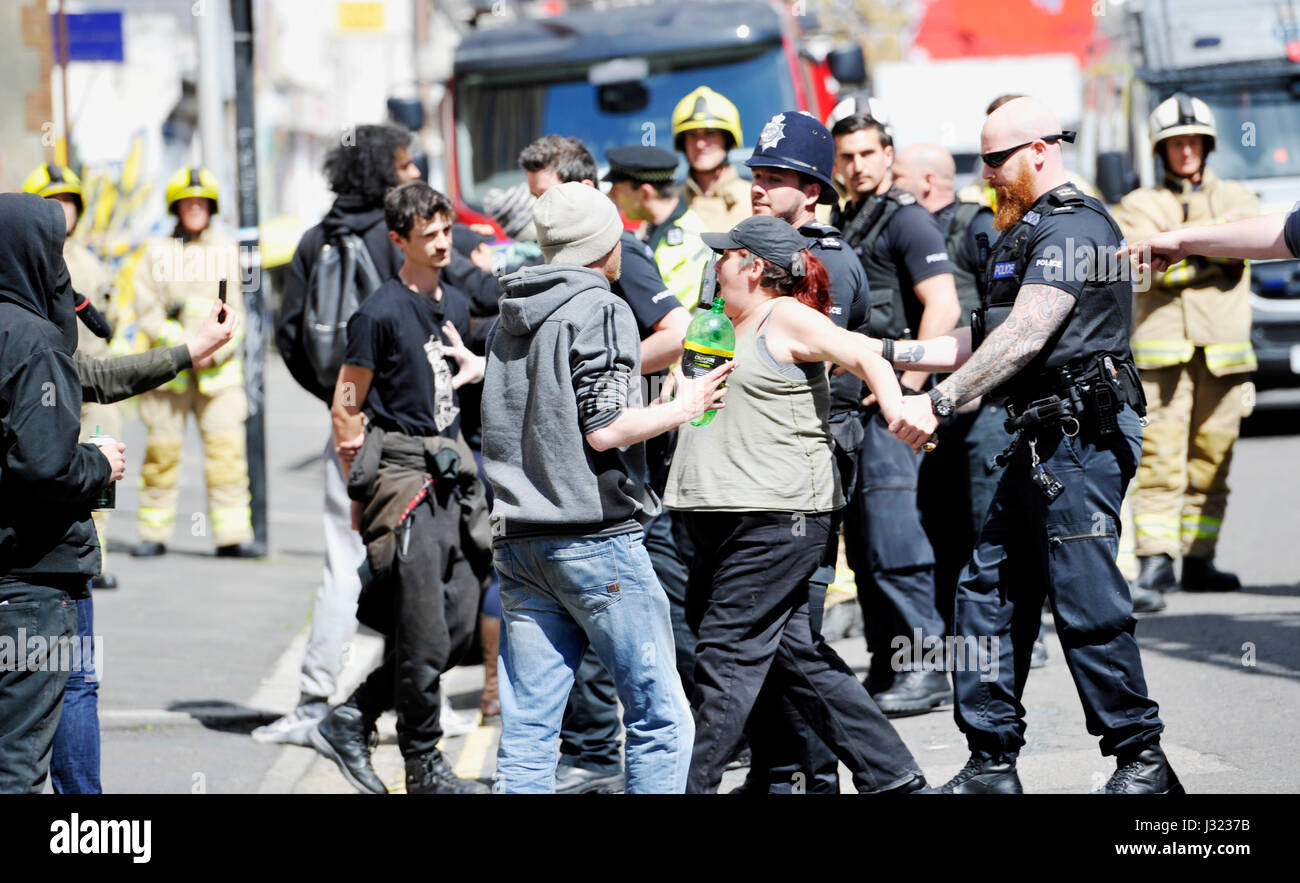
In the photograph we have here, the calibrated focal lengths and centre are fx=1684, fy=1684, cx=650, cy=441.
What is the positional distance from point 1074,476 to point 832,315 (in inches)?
37.3

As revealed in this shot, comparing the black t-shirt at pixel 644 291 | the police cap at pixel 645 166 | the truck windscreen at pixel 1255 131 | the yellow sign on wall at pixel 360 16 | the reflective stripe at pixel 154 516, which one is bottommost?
the reflective stripe at pixel 154 516

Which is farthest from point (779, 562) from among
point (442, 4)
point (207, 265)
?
point (442, 4)

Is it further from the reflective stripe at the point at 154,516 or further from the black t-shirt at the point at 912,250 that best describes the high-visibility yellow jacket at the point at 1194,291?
the reflective stripe at the point at 154,516

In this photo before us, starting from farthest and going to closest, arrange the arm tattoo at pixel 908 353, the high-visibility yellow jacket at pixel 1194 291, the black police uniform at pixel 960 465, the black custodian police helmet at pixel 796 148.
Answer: the high-visibility yellow jacket at pixel 1194 291 < the black police uniform at pixel 960 465 < the black custodian police helmet at pixel 796 148 < the arm tattoo at pixel 908 353

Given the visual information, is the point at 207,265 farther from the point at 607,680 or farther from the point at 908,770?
the point at 908,770

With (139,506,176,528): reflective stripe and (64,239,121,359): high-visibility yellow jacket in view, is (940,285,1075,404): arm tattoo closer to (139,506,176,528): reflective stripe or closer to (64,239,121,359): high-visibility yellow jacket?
(64,239,121,359): high-visibility yellow jacket

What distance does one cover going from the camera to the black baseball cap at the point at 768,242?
4719mm

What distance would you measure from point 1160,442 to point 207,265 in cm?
525

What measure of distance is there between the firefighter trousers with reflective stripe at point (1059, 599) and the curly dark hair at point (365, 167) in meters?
3.08

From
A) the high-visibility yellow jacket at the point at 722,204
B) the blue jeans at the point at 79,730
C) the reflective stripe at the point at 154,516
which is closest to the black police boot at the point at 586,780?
the blue jeans at the point at 79,730

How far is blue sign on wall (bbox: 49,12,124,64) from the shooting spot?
1741 centimetres

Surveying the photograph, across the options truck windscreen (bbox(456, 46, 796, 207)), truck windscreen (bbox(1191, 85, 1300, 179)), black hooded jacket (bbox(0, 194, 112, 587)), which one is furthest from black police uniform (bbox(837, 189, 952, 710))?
→ truck windscreen (bbox(1191, 85, 1300, 179))

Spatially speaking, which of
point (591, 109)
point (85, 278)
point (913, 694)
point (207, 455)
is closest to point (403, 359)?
point (913, 694)

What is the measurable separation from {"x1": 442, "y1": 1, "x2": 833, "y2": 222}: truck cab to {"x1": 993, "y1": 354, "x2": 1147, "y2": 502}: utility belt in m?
6.91
